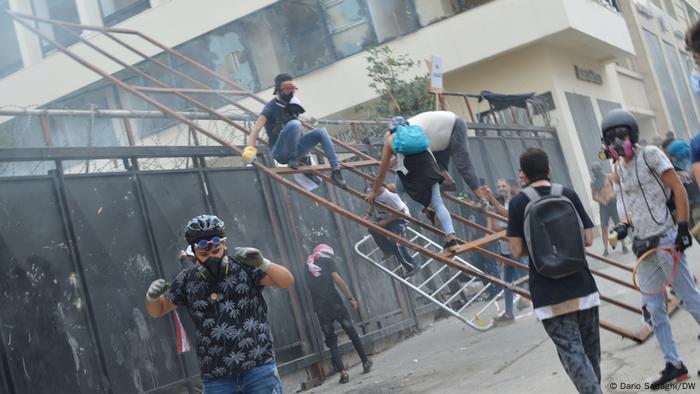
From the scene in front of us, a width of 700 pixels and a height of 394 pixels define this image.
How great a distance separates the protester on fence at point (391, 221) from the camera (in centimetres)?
1016

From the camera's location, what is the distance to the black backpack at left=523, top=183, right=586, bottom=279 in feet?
17.4

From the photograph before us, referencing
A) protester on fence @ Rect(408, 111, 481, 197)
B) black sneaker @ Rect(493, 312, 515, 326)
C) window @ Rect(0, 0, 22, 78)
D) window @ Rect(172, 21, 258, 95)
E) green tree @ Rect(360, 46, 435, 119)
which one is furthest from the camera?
window @ Rect(0, 0, 22, 78)

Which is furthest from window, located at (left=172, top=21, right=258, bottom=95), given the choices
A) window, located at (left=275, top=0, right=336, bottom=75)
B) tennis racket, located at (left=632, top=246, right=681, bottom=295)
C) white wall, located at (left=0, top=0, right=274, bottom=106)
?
tennis racket, located at (left=632, top=246, right=681, bottom=295)

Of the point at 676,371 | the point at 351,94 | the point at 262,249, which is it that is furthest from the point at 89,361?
the point at 351,94

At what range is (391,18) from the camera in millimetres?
24344

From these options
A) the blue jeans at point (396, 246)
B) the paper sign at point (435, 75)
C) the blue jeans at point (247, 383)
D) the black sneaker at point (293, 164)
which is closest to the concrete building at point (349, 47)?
the paper sign at point (435, 75)

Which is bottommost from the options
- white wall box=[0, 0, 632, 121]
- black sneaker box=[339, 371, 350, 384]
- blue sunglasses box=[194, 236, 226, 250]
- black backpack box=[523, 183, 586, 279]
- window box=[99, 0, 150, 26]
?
black sneaker box=[339, 371, 350, 384]

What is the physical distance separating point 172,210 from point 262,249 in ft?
4.68

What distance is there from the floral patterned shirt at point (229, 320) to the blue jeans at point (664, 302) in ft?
9.65

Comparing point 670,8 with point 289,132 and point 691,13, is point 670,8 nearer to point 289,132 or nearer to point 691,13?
point 691,13

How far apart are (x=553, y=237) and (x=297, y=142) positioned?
494cm

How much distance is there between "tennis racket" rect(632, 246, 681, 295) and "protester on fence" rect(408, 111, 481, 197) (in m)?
3.09

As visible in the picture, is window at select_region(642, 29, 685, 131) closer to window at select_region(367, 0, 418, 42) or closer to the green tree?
window at select_region(367, 0, 418, 42)

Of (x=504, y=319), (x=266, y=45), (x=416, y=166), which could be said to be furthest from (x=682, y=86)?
(x=416, y=166)
